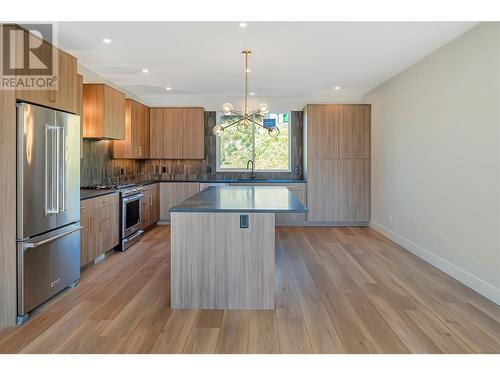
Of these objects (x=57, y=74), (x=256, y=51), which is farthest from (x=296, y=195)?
(x=57, y=74)

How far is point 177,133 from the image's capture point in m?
6.88

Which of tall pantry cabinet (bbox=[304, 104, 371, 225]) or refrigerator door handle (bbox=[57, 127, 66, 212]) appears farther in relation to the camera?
tall pantry cabinet (bbox=[304, 104, 371, 225])

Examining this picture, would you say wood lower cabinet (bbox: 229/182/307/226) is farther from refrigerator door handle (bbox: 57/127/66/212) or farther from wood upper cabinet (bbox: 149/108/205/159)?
refrigerator door handle (bbox: 57/127/66/212)

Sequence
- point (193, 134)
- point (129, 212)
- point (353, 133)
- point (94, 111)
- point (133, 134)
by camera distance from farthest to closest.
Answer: point (193, 134) < point (353, 133) < point (133, 134) < point (129, 212) < point (94, 111)

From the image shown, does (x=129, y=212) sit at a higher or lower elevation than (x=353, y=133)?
lower

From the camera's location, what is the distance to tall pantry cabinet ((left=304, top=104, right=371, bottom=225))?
6.50 m

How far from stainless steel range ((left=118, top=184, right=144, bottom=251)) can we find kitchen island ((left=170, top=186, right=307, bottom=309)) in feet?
7.26

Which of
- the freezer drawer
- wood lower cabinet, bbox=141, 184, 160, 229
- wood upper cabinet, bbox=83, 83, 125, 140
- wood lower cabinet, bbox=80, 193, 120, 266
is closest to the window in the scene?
wood lower cabinet, bbox=141, 184, 160, 229

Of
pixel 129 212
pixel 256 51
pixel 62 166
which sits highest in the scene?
pixel 256 51

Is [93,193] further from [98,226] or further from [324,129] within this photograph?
[324,129]

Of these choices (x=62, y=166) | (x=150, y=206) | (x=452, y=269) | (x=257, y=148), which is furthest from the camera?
(x=257, y=148)

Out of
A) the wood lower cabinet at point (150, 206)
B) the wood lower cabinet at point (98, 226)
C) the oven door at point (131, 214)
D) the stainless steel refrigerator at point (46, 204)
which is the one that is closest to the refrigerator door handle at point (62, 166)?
the stainless steel refrigerator at point (46, 204)

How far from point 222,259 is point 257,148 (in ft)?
15.0

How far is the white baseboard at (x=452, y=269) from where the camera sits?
10.2 feet
